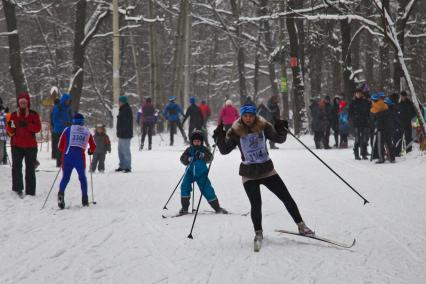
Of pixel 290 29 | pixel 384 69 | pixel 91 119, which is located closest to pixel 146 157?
pixel 290 29

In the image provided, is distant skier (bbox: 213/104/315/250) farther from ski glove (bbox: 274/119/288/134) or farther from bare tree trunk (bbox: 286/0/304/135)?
bare tree trunk (bbox: 286/0/304/135)

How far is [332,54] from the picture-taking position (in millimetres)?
26109

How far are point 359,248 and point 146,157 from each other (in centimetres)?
1236

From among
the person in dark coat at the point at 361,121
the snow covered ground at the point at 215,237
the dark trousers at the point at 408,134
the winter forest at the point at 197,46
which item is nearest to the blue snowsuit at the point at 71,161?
the snow covered ground at the point at 215,237

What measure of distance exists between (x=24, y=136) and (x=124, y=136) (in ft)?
14.3

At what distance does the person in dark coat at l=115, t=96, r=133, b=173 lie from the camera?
14383mm

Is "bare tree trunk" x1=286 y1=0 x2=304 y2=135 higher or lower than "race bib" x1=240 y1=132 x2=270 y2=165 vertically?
higher

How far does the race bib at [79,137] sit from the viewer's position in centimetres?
967

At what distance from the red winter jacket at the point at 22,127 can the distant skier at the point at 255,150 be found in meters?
4.88

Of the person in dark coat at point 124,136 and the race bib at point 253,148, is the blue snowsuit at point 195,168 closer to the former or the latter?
the race bib at point 253,148

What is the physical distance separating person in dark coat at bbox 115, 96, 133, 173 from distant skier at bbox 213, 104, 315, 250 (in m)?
7.95

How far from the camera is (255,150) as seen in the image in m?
6.65

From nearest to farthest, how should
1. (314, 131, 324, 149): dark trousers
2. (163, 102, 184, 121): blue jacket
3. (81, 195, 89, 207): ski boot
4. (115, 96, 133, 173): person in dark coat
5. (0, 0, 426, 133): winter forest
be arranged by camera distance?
(81, 195, 89, 207): ski boot → (115, 96, 133, 173): person in dark coat → (314, 131, 324, 149): dark trousers → (0, 0, 426, 133): winter forest → (163, 102, 184, 121): blue jacket

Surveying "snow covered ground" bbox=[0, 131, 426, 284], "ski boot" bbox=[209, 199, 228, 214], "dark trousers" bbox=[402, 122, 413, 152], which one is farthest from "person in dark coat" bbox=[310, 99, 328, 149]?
"ski boot" bbox=[209, 199, 228, 214]
